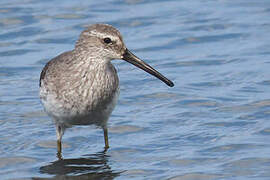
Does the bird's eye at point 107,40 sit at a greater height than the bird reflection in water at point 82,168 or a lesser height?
greater

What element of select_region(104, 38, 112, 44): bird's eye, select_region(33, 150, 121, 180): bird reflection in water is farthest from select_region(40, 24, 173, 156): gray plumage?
select_region(33, 150, 121, 180): bird reflection in water

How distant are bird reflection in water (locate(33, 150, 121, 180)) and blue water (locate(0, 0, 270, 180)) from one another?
13 millimetres

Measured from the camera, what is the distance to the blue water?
984 cm

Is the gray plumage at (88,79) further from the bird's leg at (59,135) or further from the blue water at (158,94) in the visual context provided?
the blue water at (158,94)

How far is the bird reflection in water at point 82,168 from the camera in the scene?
9609 millimetres

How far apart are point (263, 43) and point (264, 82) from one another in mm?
2251

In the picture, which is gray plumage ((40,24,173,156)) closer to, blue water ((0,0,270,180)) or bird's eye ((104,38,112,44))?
bird's eye ((104,38,112,44))

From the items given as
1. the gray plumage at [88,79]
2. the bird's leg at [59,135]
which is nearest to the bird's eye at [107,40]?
the gray plumage at [88,79]

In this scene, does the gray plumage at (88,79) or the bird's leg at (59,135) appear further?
the bird's leg at (59,135)

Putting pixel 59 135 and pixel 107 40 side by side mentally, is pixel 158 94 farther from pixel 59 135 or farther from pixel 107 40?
pixel 107 40

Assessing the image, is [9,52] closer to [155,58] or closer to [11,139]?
[155,58]

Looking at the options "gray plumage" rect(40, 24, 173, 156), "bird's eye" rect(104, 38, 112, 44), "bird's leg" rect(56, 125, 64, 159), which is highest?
"bird's eye" rect(104, 38, 112, 44)

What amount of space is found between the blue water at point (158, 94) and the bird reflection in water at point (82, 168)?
13 millimetres

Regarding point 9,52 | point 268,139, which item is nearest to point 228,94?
point 268,139
